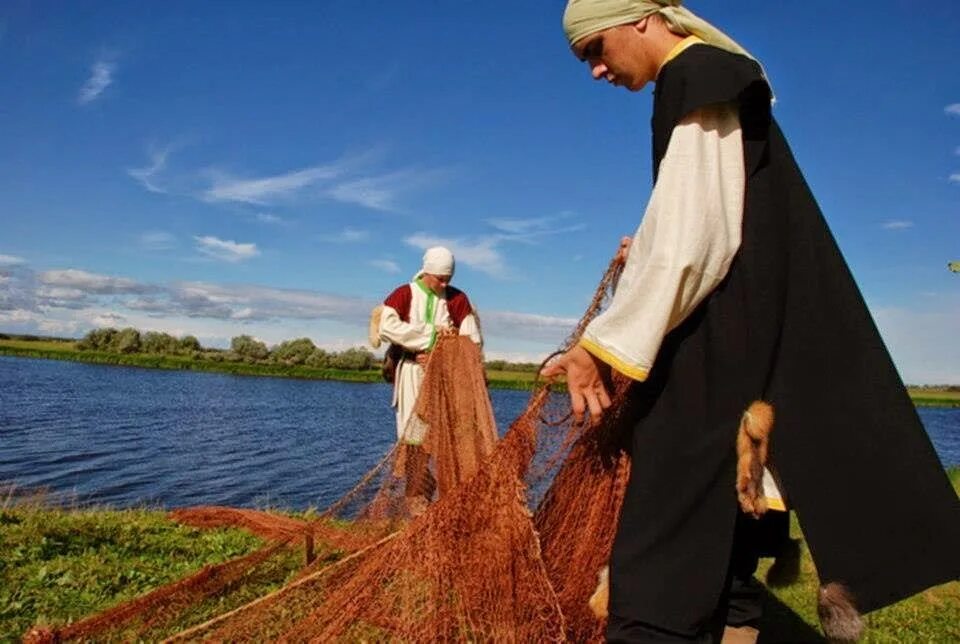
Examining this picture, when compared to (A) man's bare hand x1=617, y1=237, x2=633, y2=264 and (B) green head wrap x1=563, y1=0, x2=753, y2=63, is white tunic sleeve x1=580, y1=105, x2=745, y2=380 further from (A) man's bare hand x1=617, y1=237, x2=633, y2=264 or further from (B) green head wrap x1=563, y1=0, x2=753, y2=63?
(A) man's bare hand x1=617, y1=237, x2=633, y2=264

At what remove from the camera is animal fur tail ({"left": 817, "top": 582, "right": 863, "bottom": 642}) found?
2.20m

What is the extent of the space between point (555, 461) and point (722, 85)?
166cm

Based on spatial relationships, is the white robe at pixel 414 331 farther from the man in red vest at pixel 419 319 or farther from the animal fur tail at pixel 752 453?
the animal fur tail at pixel 752 453

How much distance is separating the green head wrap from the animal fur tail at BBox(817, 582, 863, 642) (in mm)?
1586

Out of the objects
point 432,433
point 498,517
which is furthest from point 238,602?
point 498,517

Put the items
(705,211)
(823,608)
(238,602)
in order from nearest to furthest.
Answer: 1. (705,211)
2. (823,608)
3. (238,602)

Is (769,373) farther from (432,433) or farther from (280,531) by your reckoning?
(280,531)

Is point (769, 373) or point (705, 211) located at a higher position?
→ point (705, 211)

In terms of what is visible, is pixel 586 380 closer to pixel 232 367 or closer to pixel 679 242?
pixel 679 242

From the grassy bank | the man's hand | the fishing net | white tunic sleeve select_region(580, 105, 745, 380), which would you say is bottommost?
the grassy bank

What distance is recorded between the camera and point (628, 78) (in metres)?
2.44

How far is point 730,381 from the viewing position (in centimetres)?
218

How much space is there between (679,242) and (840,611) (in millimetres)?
1164

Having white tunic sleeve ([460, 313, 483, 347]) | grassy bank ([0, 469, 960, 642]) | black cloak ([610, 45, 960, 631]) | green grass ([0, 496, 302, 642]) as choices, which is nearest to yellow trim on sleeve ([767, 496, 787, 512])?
black cloak ([610, 45, 960, 631])
